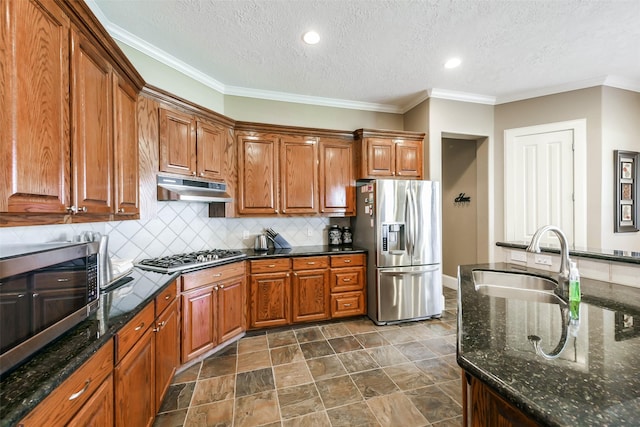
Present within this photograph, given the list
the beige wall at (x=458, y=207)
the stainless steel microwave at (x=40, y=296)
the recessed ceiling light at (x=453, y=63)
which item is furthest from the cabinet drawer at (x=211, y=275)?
the beige wall at (x=458, y=207)

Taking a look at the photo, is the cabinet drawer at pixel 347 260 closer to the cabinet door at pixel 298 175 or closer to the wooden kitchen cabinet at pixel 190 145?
the cabinet door at pixel 298 175

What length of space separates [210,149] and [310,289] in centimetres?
189

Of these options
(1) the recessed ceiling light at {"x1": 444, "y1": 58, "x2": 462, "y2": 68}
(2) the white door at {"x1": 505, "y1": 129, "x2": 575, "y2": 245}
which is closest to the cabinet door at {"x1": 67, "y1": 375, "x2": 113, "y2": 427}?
(1) the recessed ceiling light at {"x1": 444, "y1": 58, "x2": 462, "y2": 68}

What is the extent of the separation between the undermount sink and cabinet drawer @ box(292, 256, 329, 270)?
1621 millimetres

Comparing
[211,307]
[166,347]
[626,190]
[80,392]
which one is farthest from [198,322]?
[626,190]

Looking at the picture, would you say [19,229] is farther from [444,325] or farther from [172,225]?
[444,325]

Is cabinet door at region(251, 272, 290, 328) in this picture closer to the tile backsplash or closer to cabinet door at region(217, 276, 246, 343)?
cabinet door at region(217, 276, 246, 343)

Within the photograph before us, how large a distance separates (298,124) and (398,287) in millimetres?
2461

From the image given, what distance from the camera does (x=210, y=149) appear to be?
108 inches

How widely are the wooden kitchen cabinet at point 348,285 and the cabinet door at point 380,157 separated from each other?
1105 mm

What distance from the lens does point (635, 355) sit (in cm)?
79

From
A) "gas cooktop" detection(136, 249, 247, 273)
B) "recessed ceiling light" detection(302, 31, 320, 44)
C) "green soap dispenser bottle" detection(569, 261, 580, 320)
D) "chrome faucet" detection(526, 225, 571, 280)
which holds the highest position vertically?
"recessed ceiling light" detection(302, 31, 320, 44)

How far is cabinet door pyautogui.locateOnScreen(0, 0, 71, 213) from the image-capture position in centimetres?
93

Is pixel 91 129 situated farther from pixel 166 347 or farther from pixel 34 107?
pixel 166 347
